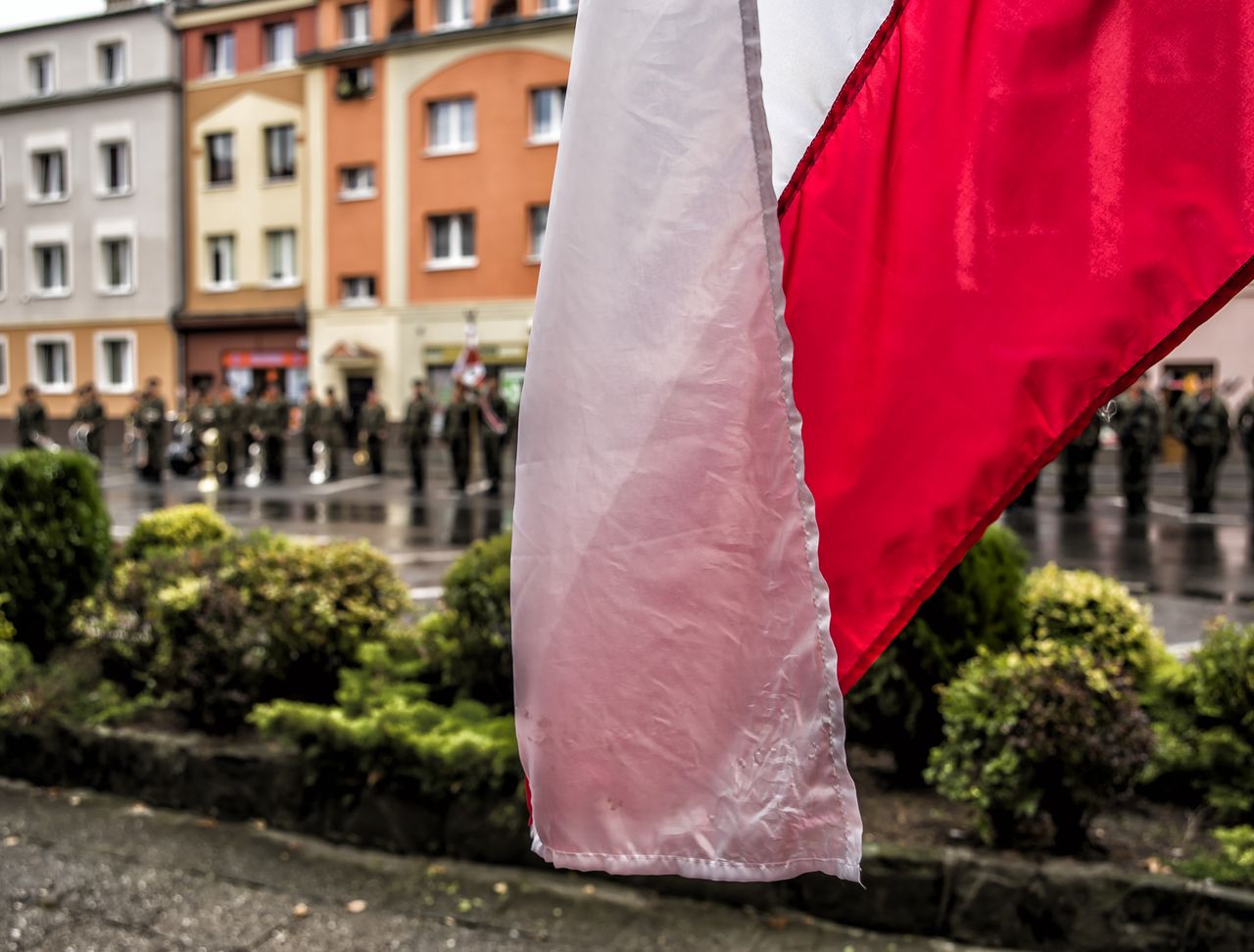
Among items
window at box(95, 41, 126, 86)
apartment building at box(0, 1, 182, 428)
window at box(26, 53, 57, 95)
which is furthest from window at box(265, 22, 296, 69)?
window at box(26, 53, 57, 95)

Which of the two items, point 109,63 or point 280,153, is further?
point 109,63

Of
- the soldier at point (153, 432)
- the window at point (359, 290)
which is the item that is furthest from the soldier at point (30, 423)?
the window at point (359, 290)

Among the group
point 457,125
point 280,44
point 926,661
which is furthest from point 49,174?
point 926,661

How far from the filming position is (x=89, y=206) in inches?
1502

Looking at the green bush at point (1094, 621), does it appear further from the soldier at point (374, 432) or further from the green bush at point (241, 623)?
the soldier at point (374, 432)

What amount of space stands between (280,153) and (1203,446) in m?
26.9

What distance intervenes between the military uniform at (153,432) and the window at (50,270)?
613 inches

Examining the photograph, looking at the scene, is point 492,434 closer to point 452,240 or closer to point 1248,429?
point 452,240

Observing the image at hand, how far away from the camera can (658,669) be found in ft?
4.68

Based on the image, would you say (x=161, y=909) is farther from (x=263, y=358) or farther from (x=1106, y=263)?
(x=263, y=358)

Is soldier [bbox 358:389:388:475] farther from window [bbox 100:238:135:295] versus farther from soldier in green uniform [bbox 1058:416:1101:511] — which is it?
window [bbox 100:238:135:295]

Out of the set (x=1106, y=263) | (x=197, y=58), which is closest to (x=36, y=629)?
(x=1106, y=263)

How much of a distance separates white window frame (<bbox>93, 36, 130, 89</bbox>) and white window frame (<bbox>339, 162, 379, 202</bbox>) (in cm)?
878

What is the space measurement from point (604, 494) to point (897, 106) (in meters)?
0.59
